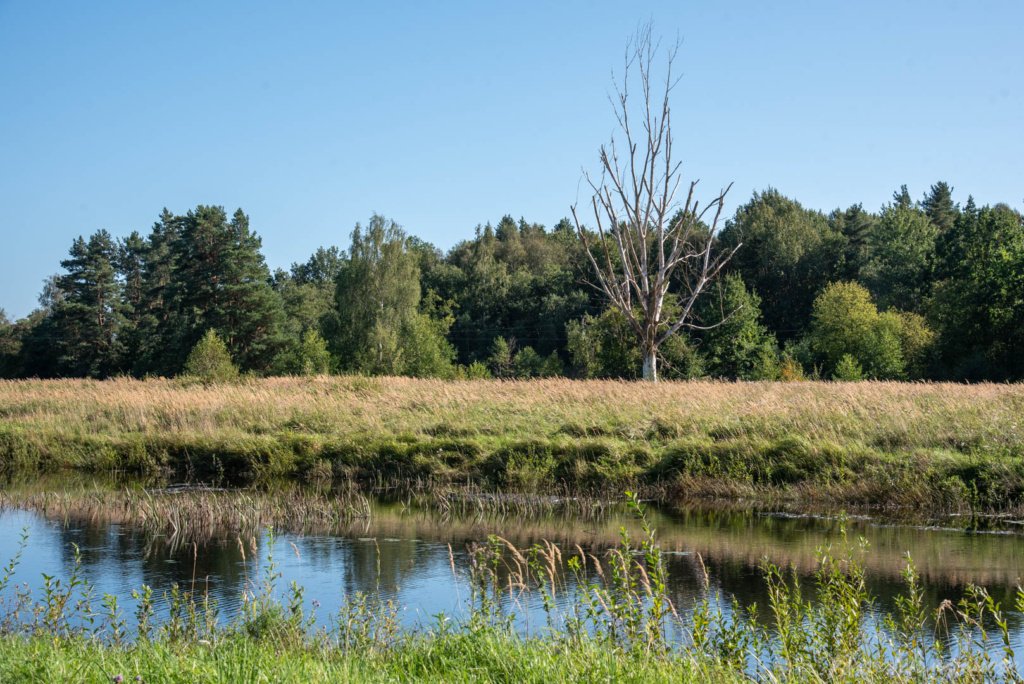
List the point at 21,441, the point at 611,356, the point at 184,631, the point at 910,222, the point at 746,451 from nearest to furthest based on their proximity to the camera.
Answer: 1. the point at 184,631
2. the point at 746,451
3. the point at 21,441
4. the point at 611,356
5. the point at 910,222

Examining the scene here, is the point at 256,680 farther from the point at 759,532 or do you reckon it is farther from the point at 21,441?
the point at 21,441

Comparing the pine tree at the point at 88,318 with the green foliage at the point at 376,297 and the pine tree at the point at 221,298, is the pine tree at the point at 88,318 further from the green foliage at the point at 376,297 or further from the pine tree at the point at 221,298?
the green foliage at the point at 376,297

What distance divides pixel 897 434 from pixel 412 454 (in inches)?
348

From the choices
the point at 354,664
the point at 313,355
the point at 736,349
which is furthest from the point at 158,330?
the point at 354,664

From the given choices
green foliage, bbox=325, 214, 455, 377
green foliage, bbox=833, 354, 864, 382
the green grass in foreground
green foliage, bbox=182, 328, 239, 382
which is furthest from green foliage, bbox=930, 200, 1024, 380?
the green grass in foreground

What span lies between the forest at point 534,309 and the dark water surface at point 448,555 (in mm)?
25564

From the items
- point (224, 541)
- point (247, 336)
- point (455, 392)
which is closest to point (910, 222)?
point (247, 336)

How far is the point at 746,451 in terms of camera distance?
1695 centimetres

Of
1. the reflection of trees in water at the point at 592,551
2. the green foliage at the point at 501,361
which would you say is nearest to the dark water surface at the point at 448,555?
the reflection of trees in water at the point at 592,551

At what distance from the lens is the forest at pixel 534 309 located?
4125 centimetres

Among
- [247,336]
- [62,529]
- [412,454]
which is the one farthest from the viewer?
Answer: [247,336]

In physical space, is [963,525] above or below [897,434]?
below

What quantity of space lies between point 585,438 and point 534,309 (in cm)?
4790

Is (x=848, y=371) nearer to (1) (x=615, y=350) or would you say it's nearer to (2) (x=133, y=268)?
(1) (x=615, y=350)
